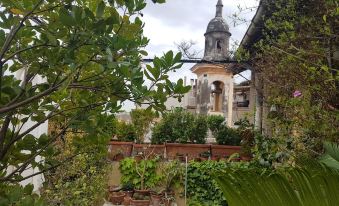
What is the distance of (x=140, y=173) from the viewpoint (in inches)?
297

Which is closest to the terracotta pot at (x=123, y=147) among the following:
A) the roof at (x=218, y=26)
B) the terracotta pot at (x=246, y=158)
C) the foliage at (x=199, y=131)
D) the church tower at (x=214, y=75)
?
the foliage at (x=199, y=131)

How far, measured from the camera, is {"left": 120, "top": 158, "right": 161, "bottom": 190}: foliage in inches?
296

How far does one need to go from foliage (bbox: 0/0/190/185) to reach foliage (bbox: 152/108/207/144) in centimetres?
856

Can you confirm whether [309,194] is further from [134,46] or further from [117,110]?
[117,110]

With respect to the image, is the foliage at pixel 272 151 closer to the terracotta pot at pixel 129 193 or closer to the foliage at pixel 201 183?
the foliage at pixel 201 183

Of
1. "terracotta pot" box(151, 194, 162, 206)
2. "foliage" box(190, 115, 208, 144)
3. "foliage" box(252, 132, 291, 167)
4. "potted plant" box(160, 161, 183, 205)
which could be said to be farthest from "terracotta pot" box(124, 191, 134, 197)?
"foliage" box(190, 115, 208, 144)

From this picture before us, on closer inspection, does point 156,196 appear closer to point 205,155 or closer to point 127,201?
point 127,201

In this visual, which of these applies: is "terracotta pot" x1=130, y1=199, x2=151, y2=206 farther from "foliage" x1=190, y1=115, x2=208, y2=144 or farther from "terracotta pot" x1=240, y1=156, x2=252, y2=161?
"foliage" x1=190, y1=115, x2=208, y2=144

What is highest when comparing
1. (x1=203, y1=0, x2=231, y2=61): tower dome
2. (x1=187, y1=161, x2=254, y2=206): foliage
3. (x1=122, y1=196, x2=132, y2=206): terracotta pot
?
(x1=203, y1=0, x2=231, y2=61): tower dome

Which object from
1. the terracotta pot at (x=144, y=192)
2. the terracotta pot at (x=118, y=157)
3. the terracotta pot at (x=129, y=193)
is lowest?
the terracotta pot at (x=129, y=193)

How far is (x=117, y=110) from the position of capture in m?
1.76

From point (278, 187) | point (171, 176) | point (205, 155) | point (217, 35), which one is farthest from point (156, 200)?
point (217, 35)

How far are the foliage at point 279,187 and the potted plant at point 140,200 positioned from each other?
564 cm

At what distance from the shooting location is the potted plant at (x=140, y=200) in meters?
6.66
